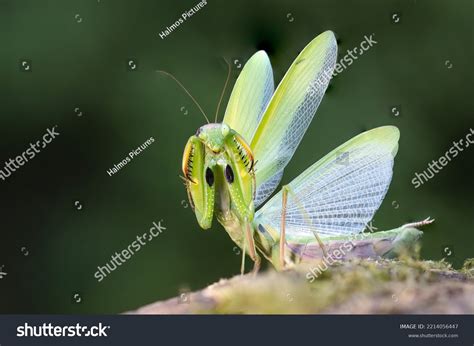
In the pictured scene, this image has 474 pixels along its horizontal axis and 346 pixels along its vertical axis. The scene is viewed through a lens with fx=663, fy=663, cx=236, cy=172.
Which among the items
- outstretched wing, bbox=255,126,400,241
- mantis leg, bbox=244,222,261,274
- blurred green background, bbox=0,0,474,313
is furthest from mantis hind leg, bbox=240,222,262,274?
blurred green background, bbox=0,0,474,313

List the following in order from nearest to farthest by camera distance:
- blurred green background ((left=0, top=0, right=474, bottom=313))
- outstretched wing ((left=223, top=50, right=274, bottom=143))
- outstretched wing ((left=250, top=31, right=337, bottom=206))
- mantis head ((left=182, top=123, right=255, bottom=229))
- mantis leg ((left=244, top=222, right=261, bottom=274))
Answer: mantis head ((left=182, top=123, right=255, bottom=229))
mantis leg ((left=244, top=222, right=261, bottom=274))
outstretched wing ((left=250, top=31, right=337, bottom=206))
outstretched wing ((left=223, top=50, right=274, bottom=143))
blurred green background ((left=0, top=0, right=474, bottom=313))

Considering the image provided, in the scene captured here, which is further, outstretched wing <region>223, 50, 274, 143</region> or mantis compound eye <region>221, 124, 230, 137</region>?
outstretched wing <region>223, 50, 274, 143</region>

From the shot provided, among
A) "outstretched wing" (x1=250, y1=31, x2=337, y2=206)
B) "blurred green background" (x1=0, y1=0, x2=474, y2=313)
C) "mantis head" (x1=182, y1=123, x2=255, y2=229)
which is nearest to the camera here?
"mantis head" (x1=182, y1=123, x2=255, y2=229)

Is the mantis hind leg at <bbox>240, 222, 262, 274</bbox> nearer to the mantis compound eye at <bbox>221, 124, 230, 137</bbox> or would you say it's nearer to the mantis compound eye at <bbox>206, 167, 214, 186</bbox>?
the mantis compound eye at <bbox>206, 167, 214, 186</bbox>

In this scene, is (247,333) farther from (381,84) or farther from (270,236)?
(381,84)

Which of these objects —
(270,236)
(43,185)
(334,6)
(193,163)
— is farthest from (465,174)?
(43,185)

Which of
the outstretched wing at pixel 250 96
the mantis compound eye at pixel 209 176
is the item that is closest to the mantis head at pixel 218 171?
the mantis compound eye at pixel 209 176

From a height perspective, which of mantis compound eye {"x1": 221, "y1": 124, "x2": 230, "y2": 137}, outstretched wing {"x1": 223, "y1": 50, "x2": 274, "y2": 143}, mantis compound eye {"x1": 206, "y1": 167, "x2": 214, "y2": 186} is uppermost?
outstretched wing {"x1": 223, "y1": 50, "x2": 274, "y2": 143}
